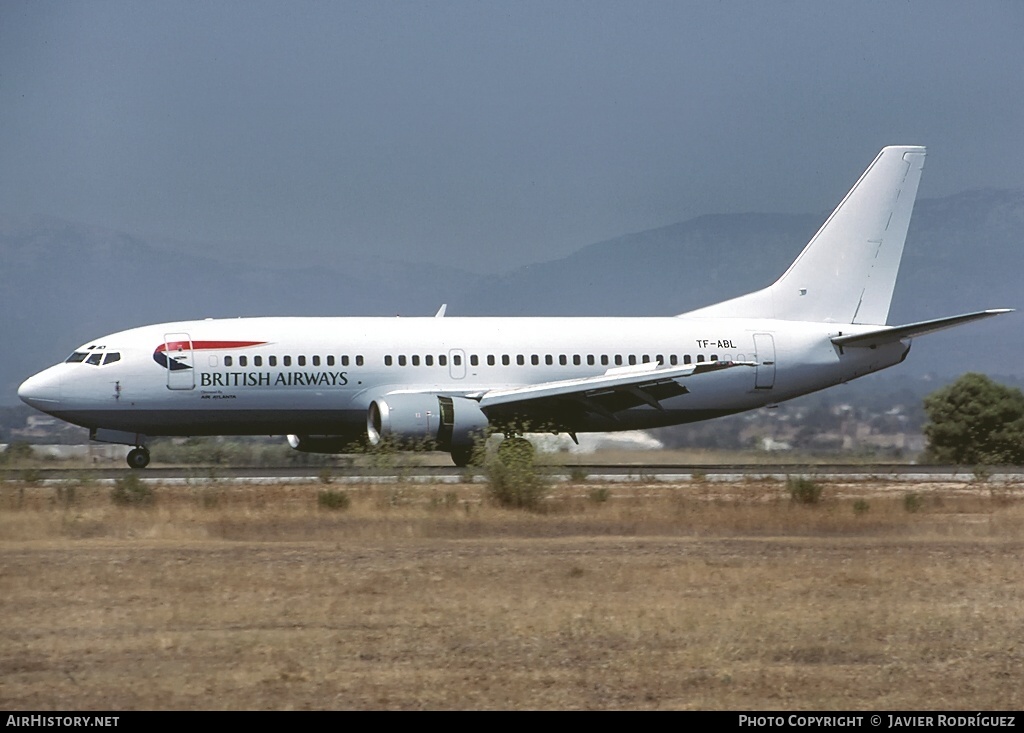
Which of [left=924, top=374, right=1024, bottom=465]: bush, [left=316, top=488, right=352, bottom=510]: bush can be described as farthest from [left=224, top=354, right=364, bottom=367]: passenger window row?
[left=924, top=374, right=1024, bottom=465]: bush

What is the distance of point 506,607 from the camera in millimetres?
15266

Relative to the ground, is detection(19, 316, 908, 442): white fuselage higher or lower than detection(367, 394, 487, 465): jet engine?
higher

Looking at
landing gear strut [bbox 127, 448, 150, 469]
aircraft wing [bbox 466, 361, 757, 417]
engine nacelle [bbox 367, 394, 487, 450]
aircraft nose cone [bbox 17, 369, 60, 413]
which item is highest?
aircraft nose cone [bbox 17, 369, 60, 413]

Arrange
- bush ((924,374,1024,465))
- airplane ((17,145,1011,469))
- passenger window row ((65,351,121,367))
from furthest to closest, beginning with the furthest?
bush ((924,374,1024,465)) → passenger window row ((65,351,121,367)) → airplane ((17,145,1011,469))

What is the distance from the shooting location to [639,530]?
22.9 m

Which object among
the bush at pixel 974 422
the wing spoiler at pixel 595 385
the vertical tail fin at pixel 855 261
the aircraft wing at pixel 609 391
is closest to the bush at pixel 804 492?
the aircraft wing at pixel 609 391

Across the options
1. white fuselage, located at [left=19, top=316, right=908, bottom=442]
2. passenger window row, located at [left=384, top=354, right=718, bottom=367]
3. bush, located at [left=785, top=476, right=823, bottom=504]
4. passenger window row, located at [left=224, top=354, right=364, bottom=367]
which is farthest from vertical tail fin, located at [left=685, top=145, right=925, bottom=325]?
bush, located at [left=785, top=476, right=823, bottom=504]

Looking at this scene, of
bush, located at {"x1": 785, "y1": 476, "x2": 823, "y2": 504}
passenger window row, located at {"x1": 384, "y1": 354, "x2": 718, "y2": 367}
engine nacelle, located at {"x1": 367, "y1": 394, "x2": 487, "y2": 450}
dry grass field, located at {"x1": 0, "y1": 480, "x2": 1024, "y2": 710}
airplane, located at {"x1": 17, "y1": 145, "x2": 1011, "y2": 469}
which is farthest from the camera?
passenger window row, located at {"x1": 384, "y1": 354, "x2": 718, "y2": 367}

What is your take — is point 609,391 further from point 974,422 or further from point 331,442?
point 974,422

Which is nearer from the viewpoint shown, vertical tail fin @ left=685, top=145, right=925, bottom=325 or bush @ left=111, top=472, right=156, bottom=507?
bush @ left=111, top=472, right=156, bottom=507

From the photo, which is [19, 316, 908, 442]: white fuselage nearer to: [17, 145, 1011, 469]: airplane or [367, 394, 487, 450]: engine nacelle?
[17, 145, 1011, 469]: airplane

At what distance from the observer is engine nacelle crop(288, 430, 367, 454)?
38562 mm

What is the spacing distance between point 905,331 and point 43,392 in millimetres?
20615

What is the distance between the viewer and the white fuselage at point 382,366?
3641 cm
